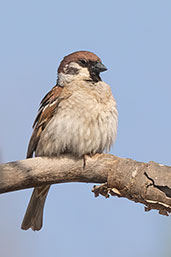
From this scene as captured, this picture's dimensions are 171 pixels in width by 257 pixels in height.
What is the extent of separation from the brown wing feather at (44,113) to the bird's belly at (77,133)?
0.30 feet

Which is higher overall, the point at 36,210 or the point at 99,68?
the point at 99,68

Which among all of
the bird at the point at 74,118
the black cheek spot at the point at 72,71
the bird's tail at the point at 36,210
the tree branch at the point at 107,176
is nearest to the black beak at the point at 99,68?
the bird at the point at 74,118

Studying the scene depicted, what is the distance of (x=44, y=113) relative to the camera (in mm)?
3461

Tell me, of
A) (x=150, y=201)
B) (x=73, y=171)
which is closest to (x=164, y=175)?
(x=150, y=201)

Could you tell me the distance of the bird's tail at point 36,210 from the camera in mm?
3521

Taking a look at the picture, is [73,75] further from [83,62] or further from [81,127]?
[81,127]

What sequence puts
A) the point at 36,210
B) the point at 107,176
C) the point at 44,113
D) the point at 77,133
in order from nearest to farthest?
the point at 107,176, the point at 77,133, the point at 44,113, the point at 36,210

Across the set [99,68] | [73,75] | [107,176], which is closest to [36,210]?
[107,176]

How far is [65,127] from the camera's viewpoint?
325 centimetres

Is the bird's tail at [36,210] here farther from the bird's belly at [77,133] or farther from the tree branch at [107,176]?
the tree branch at [107,176]

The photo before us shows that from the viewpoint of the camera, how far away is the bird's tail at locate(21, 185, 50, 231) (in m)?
3.52

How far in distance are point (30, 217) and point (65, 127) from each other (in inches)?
34.9

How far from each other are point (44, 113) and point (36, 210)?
0.86 meters

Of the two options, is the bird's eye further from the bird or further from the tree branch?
the tree branch
